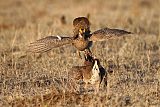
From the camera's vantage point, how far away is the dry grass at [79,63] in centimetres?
705

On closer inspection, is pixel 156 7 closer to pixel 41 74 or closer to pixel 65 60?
pixel 65 60

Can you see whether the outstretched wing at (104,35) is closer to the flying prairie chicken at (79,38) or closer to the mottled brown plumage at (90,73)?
the flying prairie chicken at (79,38)

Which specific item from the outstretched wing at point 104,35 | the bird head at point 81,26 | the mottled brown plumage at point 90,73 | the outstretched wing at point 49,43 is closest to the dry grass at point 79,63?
the mottled brown plumage at point 90,73

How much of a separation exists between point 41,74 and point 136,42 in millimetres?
3446

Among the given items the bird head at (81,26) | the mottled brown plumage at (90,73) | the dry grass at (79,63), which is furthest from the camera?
the bird head at (81,26)

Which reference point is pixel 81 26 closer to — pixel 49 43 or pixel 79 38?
pixel 79 38

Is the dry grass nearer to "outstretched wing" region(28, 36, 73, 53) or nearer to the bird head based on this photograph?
"outstretched wing" region(28, 36, 73, 53)

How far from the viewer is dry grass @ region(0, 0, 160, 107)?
7.05 m

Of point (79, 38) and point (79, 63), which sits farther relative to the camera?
point (79, 63)

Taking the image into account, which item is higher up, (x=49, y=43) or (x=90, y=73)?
(x=49, y=43)

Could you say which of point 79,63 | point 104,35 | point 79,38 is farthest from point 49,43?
point 79,63

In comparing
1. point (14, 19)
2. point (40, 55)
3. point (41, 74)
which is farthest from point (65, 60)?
point (14, 19)

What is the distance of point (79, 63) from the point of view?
32.2 feet

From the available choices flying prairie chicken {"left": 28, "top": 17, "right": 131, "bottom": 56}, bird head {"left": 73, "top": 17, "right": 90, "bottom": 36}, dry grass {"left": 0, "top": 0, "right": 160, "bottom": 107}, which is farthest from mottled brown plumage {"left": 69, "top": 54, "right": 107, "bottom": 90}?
bird head {"left": 73, "top": 17, "right": 90, "bottom": 36}
